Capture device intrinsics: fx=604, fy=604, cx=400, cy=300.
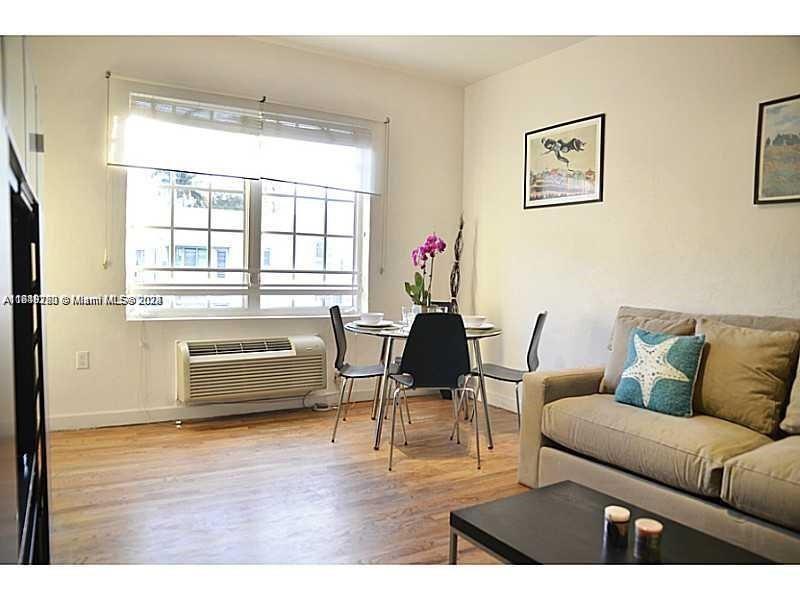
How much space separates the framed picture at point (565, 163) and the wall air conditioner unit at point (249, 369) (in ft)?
6.52

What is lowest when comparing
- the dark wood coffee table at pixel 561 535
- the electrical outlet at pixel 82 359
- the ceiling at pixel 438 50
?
the dark wood coffee table at pixel 561 535

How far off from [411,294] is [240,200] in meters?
1.39

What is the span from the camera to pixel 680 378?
8.93 ft

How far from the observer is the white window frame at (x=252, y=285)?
13.2 feet

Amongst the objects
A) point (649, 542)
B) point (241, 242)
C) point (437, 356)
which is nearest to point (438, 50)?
point (241, 242)

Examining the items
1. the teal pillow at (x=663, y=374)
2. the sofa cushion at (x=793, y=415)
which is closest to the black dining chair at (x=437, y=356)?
the teal pillow at (x=663, y=374)

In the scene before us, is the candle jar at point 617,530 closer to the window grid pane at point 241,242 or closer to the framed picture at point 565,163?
the framed picture at point 565,163

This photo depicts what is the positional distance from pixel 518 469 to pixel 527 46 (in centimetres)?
287

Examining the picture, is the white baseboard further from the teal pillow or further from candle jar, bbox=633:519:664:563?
candle jar, bbox=633:519:664:563

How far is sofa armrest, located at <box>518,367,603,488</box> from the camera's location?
9.95 feet

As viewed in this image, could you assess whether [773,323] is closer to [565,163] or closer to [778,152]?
[778,152]

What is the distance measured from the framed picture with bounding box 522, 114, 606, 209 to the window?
120 cm
